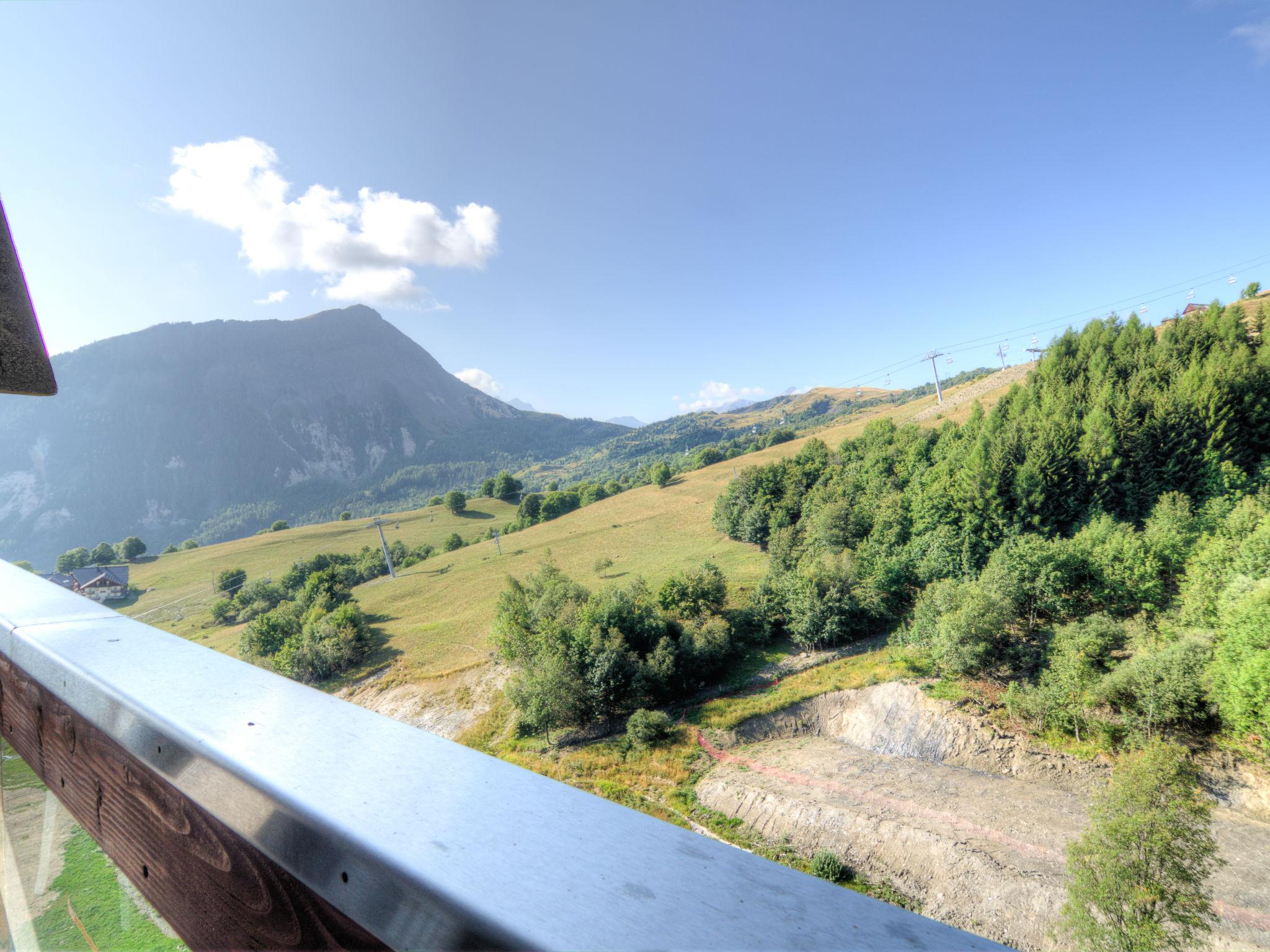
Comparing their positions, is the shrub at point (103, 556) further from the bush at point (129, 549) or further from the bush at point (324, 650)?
the bush at point (324, 650)

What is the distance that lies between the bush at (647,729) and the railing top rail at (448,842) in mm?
24134

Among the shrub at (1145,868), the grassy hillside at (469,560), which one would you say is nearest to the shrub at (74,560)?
the grassy hillside at (469,560)

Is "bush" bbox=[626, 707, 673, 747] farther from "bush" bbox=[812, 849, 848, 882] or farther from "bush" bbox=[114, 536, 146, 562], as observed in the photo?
"bush" bbox=[114, 536, 146, 562]

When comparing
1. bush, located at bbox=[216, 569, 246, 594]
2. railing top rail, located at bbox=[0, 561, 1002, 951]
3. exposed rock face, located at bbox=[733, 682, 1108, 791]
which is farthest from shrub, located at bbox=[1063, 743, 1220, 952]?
bush, located at bbox=[216, 569, 246, 594]

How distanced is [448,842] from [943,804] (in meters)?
21.9

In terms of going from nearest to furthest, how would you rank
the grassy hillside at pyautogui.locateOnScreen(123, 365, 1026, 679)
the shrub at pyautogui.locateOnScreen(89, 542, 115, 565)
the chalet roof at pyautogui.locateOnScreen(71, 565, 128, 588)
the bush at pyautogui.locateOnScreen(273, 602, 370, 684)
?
1. the bush at pyautogui.locateOnScreen(273, 602, 370, 684)
2. the grassy hillside at pyautogui.locateOnScreen(123, 365, 1026, 679)
3. the chalet roof at pyautogui.locateOnScreen(71, 565, 128, 588)
4. the shrub at pyautogui.locateOnScreen(89, 542, 115, 565)

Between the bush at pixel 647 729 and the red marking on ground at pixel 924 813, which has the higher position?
the bush at pixel 647 729

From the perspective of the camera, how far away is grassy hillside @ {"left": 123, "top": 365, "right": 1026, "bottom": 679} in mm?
37031

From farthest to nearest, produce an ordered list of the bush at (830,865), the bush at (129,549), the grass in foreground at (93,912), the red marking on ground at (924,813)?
1. the bush at (129,549)
2. the bush at (830,865)
3. the red marking on ground at (924,813)
4. the grass in foreground at (93,912)

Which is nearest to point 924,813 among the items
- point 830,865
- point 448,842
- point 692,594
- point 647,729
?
point 830,865

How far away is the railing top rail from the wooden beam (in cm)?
8

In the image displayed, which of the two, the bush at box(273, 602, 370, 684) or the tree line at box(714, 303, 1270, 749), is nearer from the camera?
the tree line at box(714, 303, 1270, 749)

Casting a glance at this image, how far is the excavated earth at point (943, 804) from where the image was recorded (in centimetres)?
1344

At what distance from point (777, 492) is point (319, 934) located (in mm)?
51158
